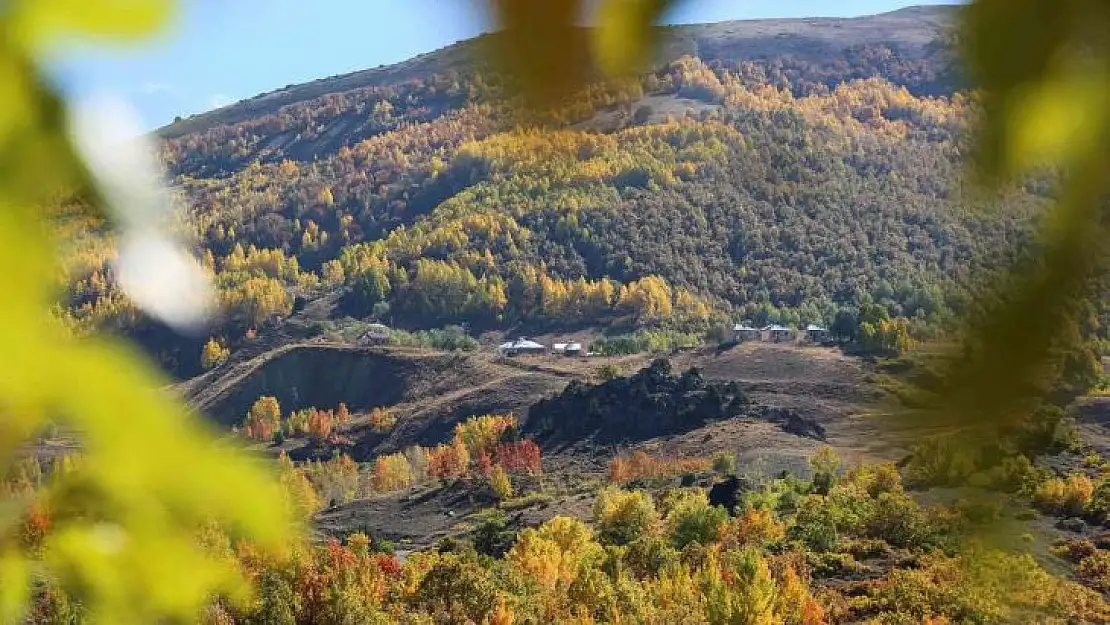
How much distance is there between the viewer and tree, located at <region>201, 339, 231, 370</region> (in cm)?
4223

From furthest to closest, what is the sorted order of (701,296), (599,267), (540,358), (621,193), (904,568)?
1. (621,193)
2. (599,267)
3. (701,296)
4. (540,358)
5. (904,568)

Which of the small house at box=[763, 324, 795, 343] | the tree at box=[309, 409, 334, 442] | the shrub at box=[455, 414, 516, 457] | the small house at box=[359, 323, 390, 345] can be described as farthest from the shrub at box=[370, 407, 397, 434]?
the small house at box=[763, 324, 795, 343]

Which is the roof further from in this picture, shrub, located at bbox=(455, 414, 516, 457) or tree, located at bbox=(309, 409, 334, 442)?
shrub, located at bbox=(455, 414, 516, 457)

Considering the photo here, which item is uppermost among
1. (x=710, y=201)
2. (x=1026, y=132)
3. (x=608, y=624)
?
(x=1026, y=132)

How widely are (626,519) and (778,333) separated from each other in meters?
22.7

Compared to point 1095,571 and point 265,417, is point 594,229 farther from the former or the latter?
point 1095,571

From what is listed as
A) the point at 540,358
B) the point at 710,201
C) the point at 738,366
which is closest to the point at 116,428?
the point at 738,366

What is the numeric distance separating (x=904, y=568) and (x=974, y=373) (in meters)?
11.0

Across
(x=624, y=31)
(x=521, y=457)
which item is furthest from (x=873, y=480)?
(x=624, y=31)

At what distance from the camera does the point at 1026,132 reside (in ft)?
1.44

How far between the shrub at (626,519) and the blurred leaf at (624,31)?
14617 millimetres

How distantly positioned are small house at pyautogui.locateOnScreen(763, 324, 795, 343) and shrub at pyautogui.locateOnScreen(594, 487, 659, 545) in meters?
21.2

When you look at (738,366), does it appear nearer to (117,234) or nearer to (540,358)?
(540,358)

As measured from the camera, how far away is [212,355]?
140 feet
